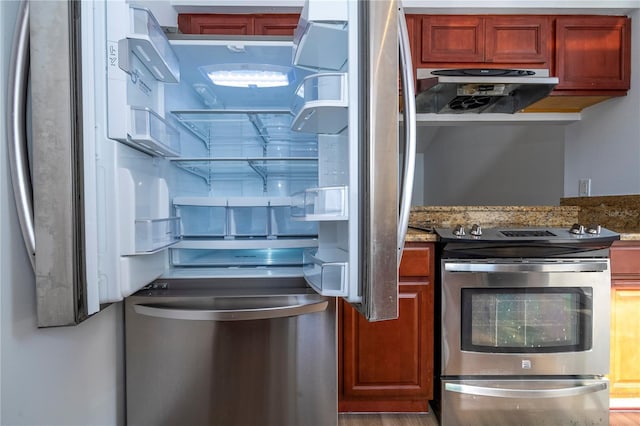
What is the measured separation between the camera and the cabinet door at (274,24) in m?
1.92

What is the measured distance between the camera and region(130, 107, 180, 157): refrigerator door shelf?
95 centimetres

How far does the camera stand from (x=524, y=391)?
1.55m

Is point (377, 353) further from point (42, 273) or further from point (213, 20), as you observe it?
point (213, 20)

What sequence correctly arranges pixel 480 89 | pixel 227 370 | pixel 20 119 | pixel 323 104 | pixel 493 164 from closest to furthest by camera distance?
pixel 20 119 → pixel 323 104 → pixel 227 370 → pixel 480 89 → pixel 493 164

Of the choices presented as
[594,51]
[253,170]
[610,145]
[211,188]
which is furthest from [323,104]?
[610,145]

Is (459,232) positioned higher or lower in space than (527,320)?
higher

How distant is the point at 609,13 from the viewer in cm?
197

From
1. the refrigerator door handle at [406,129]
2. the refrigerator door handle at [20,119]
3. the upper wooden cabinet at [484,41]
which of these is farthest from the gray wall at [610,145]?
the refrigerator door handle at [20,119]

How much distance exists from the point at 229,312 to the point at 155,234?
1.10ft

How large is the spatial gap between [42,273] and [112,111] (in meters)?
0.42

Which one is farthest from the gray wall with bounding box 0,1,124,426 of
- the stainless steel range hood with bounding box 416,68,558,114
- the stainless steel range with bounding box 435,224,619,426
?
the stainless steel range hood with bounding box 416,68,558,114

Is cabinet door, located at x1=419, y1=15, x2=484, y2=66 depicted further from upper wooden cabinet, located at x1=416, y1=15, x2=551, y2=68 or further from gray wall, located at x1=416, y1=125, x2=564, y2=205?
gray wall, located at x1=416, y1=125, x2=564, y2=205

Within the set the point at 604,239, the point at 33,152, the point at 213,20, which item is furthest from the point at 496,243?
the point at 213,20

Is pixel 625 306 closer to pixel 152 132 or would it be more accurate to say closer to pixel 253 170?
pixel 253 170
